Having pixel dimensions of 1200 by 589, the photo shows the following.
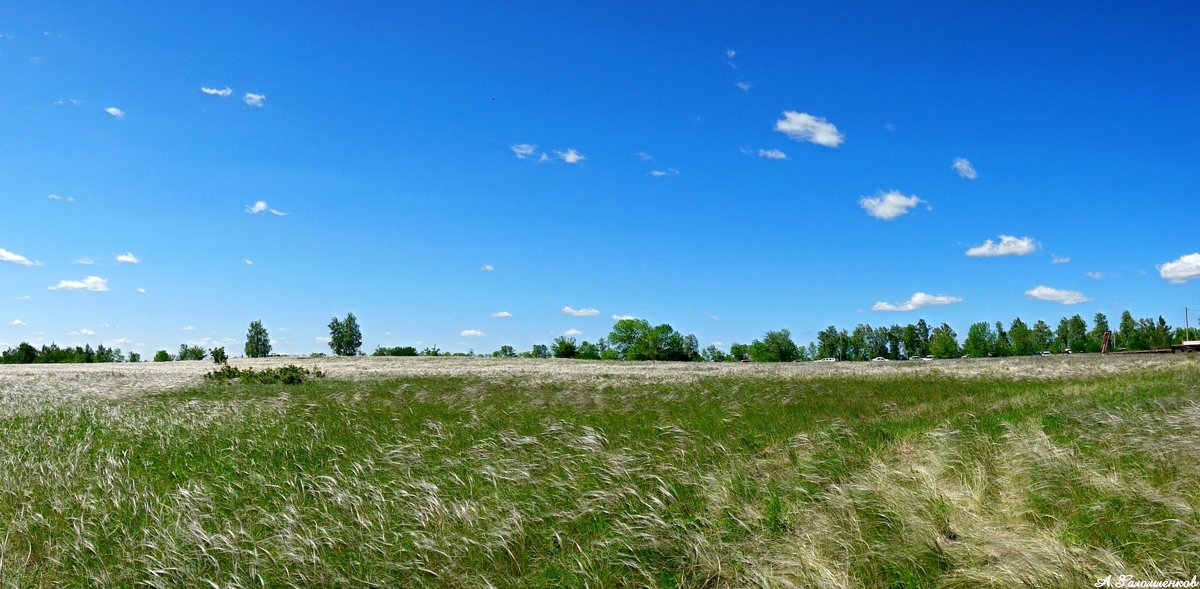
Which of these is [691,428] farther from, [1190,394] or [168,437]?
[1190,394]

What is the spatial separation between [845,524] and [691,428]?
622 cm

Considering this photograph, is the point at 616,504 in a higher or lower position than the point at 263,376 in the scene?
lower

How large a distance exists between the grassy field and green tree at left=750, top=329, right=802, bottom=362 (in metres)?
136

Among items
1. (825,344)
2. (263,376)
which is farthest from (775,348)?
(263,376)

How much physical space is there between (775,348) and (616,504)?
145m

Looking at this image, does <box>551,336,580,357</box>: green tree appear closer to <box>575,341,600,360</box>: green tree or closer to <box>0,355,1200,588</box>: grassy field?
<box>575,341,600,360</box>: green tree

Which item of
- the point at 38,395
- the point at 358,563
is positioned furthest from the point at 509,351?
the point at 358,563

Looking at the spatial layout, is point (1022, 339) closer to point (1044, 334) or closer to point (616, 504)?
point (1044, 334)

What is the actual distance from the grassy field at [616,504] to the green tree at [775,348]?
136 m

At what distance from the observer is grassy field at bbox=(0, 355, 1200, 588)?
5.61m

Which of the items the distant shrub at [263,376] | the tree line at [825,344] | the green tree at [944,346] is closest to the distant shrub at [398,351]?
the tree line at [825,344]

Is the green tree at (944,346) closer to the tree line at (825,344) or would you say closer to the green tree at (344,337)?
the tree line at (825,344)

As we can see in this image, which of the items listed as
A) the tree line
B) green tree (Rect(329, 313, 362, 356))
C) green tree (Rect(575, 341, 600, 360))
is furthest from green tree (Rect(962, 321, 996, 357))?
green tree (Rect(329, 313, 362, 356))

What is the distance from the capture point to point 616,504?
23.5 feet
